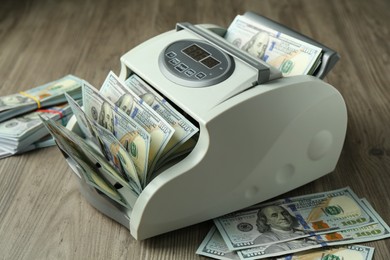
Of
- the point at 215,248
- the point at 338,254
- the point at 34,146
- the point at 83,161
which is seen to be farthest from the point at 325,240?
the point at 34,146

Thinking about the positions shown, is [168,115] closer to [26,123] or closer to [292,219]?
[292,219]

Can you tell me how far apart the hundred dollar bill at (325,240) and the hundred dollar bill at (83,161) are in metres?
0.25

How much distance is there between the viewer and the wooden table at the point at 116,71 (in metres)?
1.08

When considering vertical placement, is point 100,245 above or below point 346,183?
below

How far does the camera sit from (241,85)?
3.34 ft

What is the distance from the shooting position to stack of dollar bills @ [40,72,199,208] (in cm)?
102

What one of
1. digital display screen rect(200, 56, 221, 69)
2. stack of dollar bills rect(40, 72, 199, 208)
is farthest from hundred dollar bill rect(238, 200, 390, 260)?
digital display screen rect(200, 56, 221, 69)

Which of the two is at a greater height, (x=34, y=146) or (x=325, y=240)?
(x=325, y=240)

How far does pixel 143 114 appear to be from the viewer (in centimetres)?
106

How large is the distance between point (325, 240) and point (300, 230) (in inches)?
2.0

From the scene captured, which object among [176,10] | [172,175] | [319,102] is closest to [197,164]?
[172,175]

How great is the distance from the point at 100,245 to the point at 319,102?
496 mm

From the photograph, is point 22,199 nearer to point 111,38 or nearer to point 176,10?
point 111,38

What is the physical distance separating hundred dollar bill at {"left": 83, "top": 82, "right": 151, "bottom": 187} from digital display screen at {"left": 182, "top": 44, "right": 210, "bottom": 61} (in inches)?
7.5
